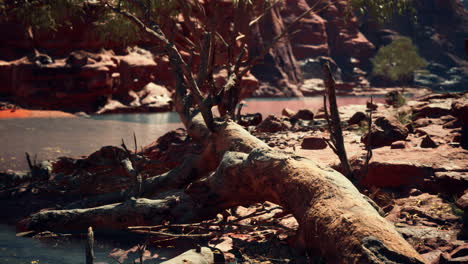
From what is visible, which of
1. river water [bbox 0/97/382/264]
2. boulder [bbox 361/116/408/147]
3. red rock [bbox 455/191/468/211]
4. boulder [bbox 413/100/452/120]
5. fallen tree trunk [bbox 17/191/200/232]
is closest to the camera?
red rock [bbox 455/191/468/211]

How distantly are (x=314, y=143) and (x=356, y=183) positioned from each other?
383 centimetres

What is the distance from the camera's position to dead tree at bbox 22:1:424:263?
3.35 m

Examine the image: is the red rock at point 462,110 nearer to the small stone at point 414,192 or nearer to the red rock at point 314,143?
the small stone at point 414,192

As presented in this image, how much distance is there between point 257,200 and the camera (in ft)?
16.7

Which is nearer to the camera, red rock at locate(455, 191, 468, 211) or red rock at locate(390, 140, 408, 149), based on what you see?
red rock at locate(455, 191, 468, 211)

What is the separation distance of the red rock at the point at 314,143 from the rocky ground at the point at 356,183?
2cm

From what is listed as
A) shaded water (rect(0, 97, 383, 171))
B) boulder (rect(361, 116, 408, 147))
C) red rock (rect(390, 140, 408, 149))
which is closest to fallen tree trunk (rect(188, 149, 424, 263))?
red rock (rect(390, 140, 408, 149))

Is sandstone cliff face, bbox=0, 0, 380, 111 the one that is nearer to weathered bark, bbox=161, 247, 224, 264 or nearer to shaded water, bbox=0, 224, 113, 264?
shaded water, bbox=0, 224, 113, 264

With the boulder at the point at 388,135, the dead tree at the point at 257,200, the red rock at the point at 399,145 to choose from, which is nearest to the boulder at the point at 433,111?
the boulder at the point at 388,135

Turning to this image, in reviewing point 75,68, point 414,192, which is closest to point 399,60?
point 75,68

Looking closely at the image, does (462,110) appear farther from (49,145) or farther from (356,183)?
(49,145)

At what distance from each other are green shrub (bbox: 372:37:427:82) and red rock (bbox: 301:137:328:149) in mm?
62135

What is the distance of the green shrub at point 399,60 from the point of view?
214 feet

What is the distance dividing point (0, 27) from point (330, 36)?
6091 centimetres
